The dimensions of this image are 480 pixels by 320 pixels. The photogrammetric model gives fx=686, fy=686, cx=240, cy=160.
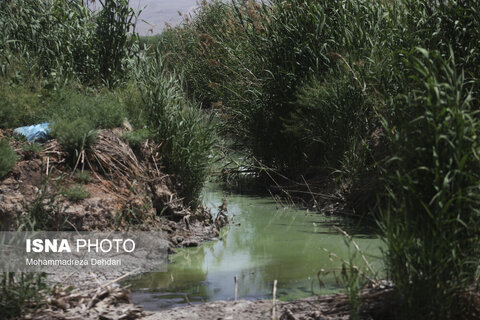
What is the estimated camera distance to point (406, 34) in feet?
27.0

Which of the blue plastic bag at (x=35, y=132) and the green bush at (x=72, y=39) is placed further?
the green bush at (x=72, y=39)

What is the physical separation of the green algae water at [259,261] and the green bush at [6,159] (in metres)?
1.73

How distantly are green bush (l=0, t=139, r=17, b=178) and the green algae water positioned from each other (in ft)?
5.68

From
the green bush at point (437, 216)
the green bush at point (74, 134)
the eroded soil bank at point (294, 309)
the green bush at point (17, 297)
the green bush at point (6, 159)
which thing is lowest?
the eroded soil bank at point (294, 309)

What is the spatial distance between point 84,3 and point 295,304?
7.16m

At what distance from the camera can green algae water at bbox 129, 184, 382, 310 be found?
5.75m

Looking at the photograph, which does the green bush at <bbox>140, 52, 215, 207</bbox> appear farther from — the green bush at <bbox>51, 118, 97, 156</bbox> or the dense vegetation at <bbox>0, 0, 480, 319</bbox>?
the green bush at <bbox>51, 118, 97, 156</bbox>

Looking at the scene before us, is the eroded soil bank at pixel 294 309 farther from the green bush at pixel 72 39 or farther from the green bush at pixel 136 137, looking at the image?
the green bush at pixel 72 39

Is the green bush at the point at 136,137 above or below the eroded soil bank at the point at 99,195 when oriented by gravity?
above

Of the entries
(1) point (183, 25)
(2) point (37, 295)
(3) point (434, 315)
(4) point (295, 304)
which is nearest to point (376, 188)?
(4) point (295, 304)

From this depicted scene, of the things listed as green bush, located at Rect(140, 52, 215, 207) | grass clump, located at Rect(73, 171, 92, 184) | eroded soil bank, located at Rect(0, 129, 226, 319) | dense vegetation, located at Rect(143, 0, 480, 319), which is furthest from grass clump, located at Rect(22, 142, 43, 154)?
dense vegetation, located at Rect(143, 0, 480, 319)

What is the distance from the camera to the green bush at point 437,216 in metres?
4.17

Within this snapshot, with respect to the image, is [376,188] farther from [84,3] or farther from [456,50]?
[84,3]

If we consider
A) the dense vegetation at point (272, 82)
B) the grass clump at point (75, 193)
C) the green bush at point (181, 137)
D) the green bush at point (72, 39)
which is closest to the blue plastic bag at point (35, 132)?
the dense vegetation at point (272, 82)
